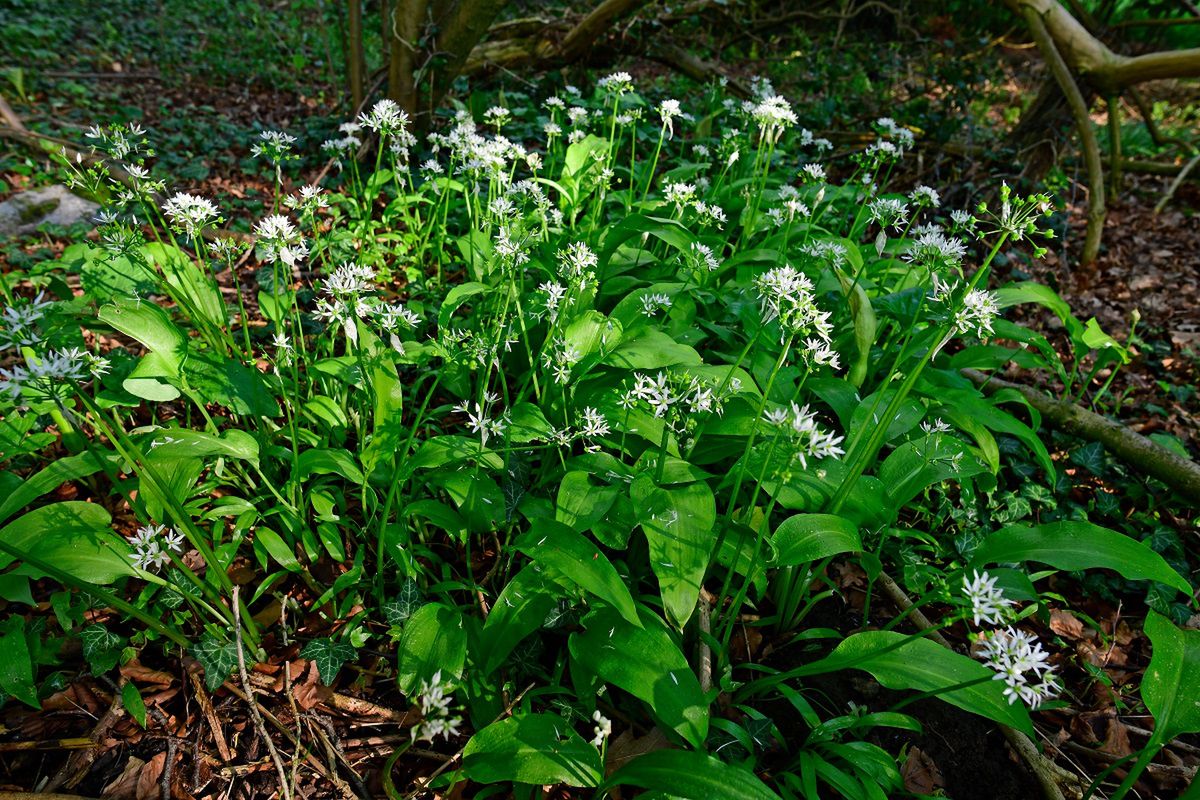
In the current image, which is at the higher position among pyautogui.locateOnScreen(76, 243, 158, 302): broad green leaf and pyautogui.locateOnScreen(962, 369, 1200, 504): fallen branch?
pyautogui.locateOnScreen(76, 243, 158, 302): broad green leaf

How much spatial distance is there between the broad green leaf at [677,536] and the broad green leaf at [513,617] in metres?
0.31

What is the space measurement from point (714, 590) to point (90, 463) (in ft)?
6.14

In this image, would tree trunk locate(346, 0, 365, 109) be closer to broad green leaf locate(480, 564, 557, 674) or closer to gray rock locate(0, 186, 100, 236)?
gray rock locate(0, 186, 100, 236)

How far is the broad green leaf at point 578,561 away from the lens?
1510 millimetres

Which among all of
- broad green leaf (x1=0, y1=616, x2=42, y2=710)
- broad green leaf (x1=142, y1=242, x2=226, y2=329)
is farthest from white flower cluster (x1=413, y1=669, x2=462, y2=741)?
broad green leaf (x1=142, y1=242, x2=226, y2=329)

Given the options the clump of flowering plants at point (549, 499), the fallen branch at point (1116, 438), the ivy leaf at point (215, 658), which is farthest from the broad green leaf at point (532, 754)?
the fallen branch at point (1116, 438)

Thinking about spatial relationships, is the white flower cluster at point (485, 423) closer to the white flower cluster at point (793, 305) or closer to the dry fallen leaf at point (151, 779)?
the white flower cluster at point (793, 305)

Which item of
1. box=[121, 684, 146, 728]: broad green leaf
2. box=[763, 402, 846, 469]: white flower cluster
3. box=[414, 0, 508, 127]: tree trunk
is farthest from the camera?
box=[414, 0, 508, 127]: tree trunk

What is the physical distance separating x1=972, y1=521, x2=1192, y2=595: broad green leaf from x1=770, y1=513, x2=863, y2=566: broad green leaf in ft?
1.30

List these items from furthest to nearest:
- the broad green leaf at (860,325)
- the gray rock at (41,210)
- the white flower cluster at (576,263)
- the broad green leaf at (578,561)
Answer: the gray rock at (41,210)
the broad green leaf at (860,325)
the white flower cluster at (576,263)
the broad green leaf at (578,561)

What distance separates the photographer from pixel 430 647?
1.65 meters

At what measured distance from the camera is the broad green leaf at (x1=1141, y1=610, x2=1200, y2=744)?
59.8 inches

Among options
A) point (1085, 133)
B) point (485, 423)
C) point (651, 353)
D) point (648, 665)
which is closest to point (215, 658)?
point (485, 423)

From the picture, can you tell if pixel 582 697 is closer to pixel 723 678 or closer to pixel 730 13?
pixel 723 678
